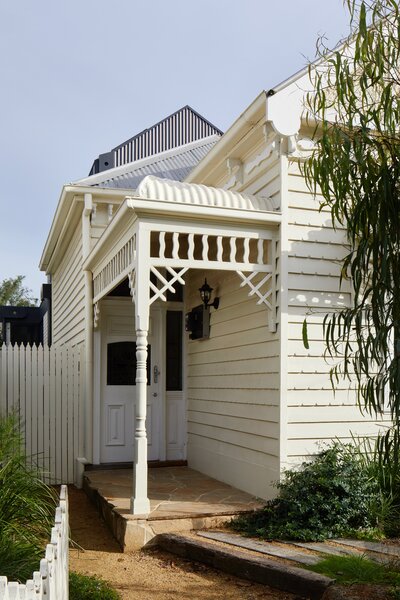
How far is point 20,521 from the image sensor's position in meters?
4.53

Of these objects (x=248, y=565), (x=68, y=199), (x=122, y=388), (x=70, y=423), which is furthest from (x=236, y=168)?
(x=248, y=565)

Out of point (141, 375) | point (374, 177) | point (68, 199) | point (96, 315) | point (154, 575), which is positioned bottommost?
point (154, 575)

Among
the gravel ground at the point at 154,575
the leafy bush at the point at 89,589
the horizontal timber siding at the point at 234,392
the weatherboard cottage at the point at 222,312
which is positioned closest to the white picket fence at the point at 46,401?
the weatherboard cottage at the point at 222,312

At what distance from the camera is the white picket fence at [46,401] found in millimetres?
9680

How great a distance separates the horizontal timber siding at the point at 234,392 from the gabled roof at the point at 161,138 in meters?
5.91

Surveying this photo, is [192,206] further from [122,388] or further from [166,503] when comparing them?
[122,388]

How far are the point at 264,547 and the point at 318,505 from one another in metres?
0.76

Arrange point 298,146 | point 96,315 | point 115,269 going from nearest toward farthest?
point 298,146
point 115,269
point 96,315

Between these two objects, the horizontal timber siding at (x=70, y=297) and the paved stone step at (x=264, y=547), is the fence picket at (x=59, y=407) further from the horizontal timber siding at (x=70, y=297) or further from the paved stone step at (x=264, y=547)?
the paved stone step at (x=264, y=547)

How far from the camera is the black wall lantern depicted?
8773 mm

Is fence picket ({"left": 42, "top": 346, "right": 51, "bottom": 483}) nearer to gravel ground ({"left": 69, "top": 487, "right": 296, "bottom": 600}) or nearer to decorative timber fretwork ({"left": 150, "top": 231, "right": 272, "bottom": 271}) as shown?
decorative timber fretwork ({"left": 150, "top": 231, "right": 272, "bottom": 271})

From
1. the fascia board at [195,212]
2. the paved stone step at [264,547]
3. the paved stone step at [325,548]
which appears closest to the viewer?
the paved stone step at [264,547]

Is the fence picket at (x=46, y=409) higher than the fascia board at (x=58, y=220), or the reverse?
the fascia board at (x=58, y=220)

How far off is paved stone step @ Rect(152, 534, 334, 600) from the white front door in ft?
12.4
